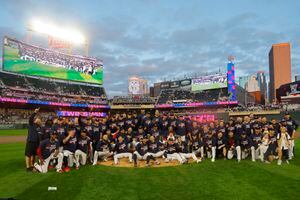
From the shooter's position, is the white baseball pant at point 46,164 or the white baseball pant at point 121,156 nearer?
the white baseball pant at point 46,164

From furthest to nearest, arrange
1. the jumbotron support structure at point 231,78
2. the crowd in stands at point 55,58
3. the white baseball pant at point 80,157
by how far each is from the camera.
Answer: the jumbotron support structure at point 231,78, the crowd in stands at point 55,58, the white baseball pant at point 80,157

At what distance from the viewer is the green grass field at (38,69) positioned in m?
47.1

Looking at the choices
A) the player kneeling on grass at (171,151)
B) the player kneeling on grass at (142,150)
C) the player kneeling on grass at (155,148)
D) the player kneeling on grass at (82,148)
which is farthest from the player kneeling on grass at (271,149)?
the player kneeling on grass at (82,148)

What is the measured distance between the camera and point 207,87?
205ft

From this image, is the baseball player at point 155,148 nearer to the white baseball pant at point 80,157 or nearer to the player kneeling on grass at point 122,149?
the player kneeling on grass at point 122,149

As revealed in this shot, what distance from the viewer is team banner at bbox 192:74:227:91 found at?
60.2m

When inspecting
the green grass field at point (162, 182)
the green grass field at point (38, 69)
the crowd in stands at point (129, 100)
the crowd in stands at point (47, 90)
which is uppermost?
the green grass field at point (38, 69)

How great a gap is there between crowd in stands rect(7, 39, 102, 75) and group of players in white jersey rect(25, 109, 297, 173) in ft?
137

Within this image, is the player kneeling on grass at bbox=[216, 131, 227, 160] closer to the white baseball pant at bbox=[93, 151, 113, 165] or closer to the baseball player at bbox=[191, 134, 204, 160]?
the baseball player at bbox=[191, 134, 204, 160]

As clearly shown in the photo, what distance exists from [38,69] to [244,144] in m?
47.1

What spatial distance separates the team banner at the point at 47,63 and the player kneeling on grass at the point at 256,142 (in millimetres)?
44909

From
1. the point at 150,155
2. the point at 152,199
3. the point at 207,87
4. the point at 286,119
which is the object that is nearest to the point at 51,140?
the point at 150,155

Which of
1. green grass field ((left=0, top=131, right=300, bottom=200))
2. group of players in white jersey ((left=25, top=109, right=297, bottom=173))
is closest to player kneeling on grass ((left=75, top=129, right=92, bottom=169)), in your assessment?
group of players in white jersey ((left=25, top=109, right=297, bottom=173))

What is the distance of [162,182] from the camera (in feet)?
28.1
